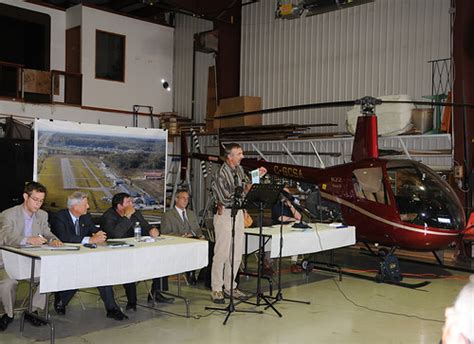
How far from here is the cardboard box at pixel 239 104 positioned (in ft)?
41.0

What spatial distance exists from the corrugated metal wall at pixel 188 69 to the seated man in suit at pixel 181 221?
27.1ft

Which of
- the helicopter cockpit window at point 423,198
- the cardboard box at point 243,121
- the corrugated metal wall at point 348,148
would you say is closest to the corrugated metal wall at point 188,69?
the cardboard box at point 243,121

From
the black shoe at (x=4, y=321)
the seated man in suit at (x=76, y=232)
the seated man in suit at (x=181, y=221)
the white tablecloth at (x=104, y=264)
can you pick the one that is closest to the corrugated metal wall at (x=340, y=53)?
the seated man in suit at (x=181, y=221)

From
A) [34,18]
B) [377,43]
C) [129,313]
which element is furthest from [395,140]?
[34,18]

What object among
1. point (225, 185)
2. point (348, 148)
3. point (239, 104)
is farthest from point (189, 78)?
point (225, 185)

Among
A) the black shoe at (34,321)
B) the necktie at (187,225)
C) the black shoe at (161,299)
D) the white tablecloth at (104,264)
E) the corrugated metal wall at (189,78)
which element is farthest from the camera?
the corrugated metal wall at (189,78)

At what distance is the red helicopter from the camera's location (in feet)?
22.4

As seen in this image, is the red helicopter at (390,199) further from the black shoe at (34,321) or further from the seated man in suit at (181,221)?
the black shoe at (34,321)

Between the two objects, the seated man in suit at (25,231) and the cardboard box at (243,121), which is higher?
the cardboard box at (243,121)

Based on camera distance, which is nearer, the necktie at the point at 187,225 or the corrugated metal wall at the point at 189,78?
the necktie at the point at 187,225

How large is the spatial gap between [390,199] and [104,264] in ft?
13.1

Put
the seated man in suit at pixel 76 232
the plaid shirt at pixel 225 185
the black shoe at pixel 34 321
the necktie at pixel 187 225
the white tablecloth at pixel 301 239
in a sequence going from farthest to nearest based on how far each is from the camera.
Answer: the necktie at pixel 187 225 → the white tablecloth at pixel 301 239 → the plaid shirt at pixel 225 185 → the seated man in suit at pixel 76 232 → the black shoe at pixel 34 321

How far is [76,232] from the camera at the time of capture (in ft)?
16.8

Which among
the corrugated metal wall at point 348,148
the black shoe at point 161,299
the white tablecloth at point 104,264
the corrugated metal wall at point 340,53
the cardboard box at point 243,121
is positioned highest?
the corrugated metal wall at point 340,53
